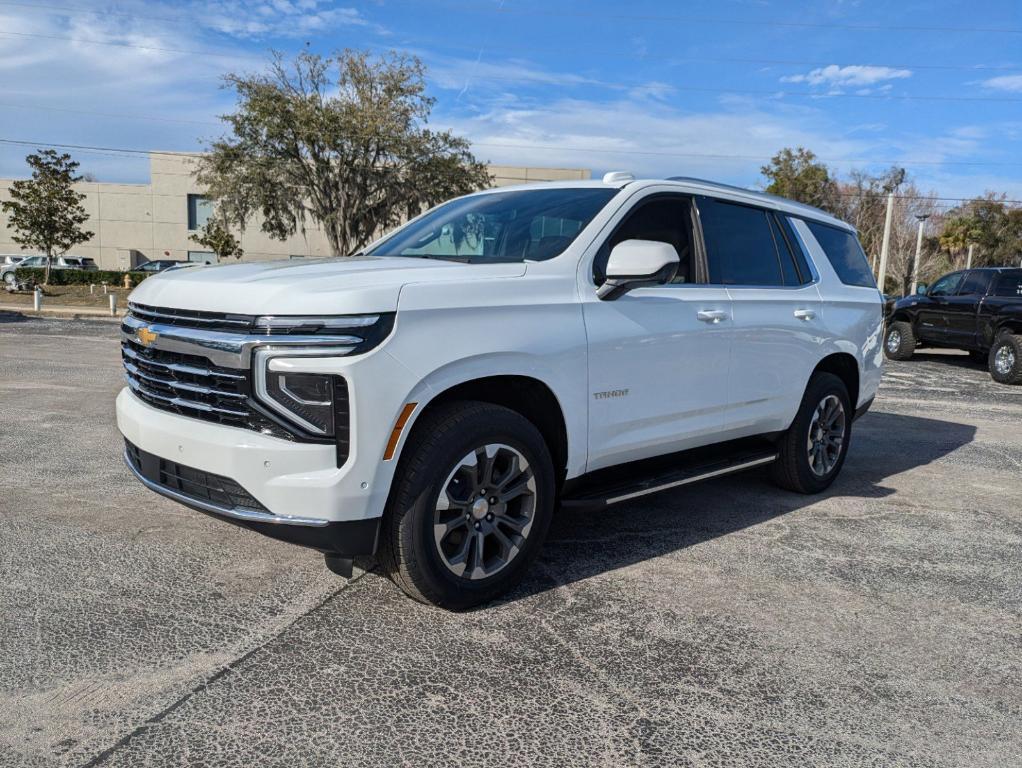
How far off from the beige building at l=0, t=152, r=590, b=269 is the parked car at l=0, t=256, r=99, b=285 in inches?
270

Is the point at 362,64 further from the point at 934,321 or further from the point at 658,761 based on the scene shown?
the point at 658,761

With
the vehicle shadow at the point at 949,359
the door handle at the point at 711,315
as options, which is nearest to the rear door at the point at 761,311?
the door handle at the point at 711,315

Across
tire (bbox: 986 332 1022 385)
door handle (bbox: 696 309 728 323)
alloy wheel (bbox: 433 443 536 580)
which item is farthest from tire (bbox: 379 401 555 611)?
tire (bbox: 986 332 1022 385)

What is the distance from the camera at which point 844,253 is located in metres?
5.89

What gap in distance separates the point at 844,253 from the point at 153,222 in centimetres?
5987

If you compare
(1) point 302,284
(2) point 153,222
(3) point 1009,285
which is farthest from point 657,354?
(2) point 153,222

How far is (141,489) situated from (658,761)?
3.86 meters

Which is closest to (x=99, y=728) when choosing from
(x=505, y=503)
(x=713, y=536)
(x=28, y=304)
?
(x=505, y=503)

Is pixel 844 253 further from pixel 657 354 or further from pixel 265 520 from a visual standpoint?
pixel 265 520

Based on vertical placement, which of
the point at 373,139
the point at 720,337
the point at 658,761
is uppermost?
the point at 373,139

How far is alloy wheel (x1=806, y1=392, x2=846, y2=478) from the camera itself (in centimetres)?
539

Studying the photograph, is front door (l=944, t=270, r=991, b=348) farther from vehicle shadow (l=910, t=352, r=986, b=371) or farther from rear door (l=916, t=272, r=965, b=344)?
vehicle shadow (l=910, t=352, r=986, b=371)

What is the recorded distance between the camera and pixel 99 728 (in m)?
2.50

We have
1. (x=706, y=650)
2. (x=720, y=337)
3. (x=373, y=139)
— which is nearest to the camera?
(x=706, y=650)
